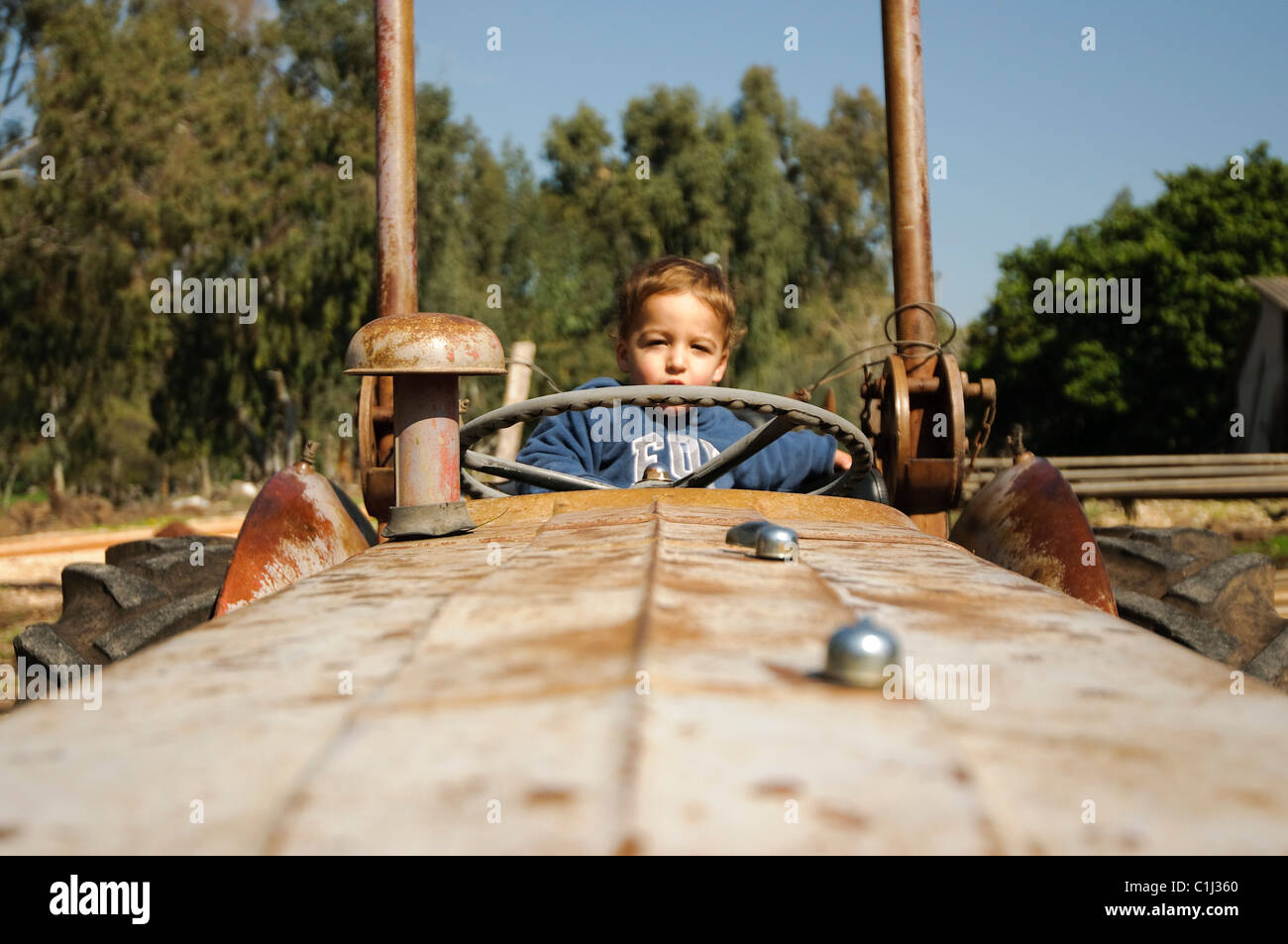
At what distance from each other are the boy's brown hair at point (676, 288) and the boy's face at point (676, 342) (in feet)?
0.07

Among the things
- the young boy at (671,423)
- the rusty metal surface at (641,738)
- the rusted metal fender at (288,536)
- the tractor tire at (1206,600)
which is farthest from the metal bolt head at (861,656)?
the young boy at (671,423)

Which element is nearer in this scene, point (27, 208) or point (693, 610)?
point (693, 610)

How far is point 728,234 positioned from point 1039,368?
793 cm

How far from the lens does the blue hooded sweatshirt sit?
2.76 metres

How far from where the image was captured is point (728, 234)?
2092cm

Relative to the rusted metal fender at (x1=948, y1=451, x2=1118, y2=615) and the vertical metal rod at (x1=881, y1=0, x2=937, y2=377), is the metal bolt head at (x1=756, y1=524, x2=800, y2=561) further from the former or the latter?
the vertical metal rod at (x1=881, y1=0, x2=937, y2=377)

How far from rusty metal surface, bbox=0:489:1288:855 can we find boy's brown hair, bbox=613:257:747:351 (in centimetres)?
202

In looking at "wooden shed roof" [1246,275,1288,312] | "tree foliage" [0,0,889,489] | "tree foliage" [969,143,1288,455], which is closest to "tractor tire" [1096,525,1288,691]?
"tree foliage" [0,0,889,489]

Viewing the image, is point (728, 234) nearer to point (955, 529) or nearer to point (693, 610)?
point (955, 529)

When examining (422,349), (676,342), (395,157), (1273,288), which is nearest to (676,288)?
(676,342)

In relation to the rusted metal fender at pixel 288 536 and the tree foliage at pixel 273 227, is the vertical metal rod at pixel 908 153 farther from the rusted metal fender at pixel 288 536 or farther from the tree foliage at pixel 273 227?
the tree foliage at pixel 273 227

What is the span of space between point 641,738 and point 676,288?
8.08ft

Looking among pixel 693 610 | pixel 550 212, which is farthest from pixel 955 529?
pixel 550 212

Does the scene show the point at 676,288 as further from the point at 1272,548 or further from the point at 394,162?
the point at 1272,548
